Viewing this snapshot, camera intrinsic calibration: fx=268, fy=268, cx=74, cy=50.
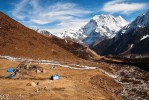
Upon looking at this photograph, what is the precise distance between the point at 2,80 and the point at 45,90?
14.6 metres

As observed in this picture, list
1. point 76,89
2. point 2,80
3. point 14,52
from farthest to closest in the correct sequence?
point 14,52
point 2,80
point 76,89

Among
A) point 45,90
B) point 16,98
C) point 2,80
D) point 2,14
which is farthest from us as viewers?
point 2,14

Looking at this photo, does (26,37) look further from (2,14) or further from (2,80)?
(2,80)

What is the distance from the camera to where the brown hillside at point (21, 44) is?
126 m

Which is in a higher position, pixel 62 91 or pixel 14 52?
pixel 14 52

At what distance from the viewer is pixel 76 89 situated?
188 feet

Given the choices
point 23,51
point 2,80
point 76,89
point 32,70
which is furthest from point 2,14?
point 76,89

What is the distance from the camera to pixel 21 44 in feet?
444

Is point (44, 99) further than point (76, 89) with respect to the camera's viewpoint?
No

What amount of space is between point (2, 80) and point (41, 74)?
47.7 ft

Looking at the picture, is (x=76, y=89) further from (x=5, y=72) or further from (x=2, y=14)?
(x=2, y=14)

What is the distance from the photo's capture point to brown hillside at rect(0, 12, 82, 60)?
126125mm

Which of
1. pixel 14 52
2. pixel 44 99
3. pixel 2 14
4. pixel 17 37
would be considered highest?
pixel 2 14

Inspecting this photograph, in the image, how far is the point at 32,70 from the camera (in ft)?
256
